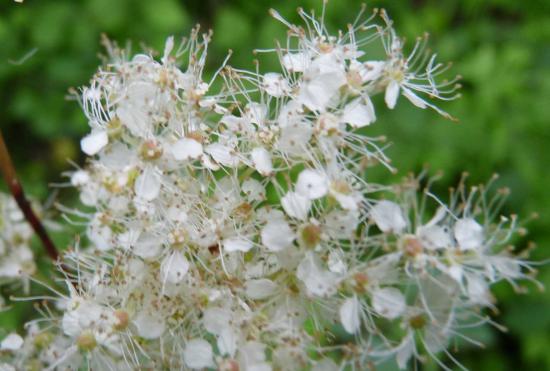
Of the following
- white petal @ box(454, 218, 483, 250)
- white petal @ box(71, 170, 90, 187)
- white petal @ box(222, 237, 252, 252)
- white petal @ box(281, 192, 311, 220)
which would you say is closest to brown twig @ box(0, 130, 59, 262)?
white petal @ box(71, 170, 90, 187)

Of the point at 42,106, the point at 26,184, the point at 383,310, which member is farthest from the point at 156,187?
the point at 42,106

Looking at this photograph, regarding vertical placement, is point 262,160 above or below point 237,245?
above

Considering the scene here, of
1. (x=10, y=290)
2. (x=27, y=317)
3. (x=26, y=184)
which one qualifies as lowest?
(x=27, y=317)

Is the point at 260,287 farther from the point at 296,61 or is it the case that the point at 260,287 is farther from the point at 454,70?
the point at 454,70

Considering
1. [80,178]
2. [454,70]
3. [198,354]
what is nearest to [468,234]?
[198,354]

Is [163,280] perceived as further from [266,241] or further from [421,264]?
[421,264]
